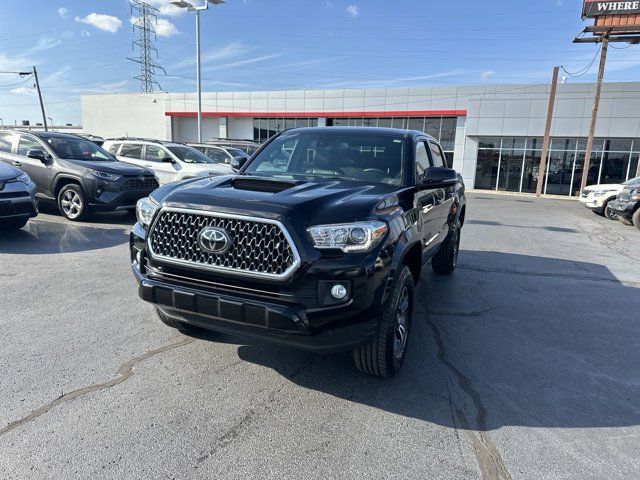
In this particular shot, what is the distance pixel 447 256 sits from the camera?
6.33 m

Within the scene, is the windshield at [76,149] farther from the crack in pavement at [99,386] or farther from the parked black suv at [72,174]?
the crack in pavement at [99,386]

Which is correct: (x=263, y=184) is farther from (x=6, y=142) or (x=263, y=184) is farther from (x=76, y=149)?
(x=6, y=142)

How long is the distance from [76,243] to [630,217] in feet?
46.2

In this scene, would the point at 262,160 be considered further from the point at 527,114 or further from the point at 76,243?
the point at 527,114

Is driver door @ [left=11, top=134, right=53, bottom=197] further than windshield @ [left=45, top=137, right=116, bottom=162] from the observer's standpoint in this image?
No

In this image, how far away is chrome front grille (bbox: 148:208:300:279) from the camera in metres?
2.70

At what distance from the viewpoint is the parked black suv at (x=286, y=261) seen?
2680 millimetres

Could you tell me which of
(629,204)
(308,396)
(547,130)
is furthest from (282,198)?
(547,130)

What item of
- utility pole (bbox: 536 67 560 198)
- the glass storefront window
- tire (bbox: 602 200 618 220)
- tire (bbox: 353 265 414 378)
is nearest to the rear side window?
tire (bbox: 353 265 414 378)

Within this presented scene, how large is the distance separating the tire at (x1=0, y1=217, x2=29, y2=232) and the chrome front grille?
5.76m

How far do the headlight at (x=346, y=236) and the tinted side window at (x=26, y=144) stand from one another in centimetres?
913

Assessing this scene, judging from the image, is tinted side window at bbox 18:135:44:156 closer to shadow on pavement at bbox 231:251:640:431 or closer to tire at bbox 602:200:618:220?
shadow on pavement at bbox 231:251:640:431

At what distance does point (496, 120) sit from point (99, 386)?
29.3 m

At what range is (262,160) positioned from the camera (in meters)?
4.58
